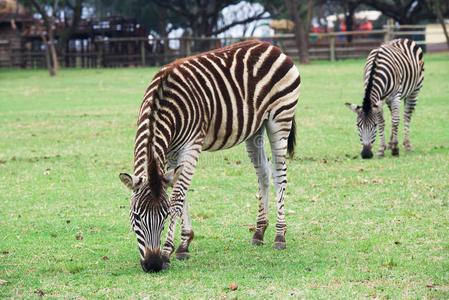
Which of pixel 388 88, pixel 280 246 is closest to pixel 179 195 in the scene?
pixel 280 246

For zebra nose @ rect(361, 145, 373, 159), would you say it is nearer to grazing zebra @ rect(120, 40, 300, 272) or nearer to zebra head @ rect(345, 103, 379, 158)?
zebra head @ rect(345, 103, 379, 158)

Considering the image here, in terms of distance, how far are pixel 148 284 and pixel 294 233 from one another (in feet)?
7.78

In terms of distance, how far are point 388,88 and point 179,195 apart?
7.60 m

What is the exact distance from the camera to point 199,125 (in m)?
6.22

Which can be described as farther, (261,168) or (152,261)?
(261,168)

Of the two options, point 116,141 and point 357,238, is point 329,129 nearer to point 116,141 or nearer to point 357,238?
point 116,141

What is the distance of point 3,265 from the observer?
20.8 ft

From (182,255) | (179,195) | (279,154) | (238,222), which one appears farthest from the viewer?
(238,222)

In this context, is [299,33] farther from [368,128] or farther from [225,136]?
[225,136]

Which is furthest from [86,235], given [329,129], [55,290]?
[329,129]

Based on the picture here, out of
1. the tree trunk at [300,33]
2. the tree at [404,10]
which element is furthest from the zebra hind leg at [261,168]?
the tree at [404,10]

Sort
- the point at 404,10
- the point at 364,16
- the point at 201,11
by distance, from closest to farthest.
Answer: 1. the point at 404,10
2. the point at 201,11
3. the point at 364,16

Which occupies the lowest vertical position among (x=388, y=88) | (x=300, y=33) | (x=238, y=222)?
(x=238, y=222)

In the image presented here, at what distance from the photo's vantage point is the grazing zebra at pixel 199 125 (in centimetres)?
550
